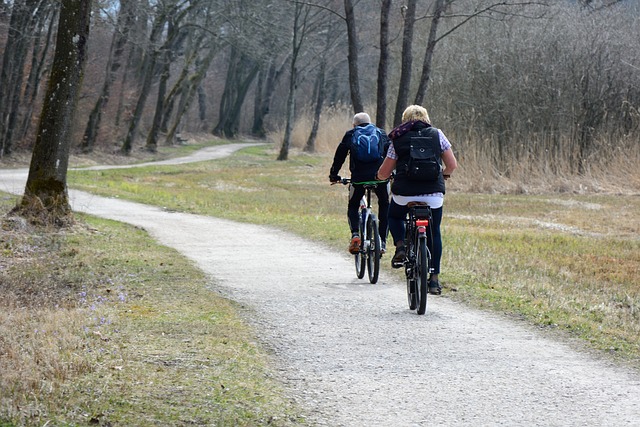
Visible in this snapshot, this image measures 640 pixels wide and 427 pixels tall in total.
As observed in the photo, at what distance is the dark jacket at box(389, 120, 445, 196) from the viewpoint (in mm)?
8734

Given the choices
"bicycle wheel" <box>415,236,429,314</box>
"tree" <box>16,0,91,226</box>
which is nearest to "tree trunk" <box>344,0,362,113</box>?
"tree" <box>16,0,91,226</box>

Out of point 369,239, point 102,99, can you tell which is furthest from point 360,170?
point 102,99

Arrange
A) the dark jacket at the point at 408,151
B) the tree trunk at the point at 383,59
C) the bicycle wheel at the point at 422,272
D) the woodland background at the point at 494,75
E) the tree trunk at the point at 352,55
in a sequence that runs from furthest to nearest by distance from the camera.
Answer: the woodland background at the point at 494,75 → the tree trunk at the point at 352,55 → the tree trunk at the point at 383,59 → the dark jacket at the point at 408,151 → the bicycle wheel at the point at 422,272

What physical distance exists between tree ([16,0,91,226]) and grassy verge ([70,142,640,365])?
13.1ft

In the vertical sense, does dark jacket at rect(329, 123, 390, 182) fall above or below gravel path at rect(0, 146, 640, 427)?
above

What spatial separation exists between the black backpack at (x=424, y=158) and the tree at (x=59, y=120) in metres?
7.22

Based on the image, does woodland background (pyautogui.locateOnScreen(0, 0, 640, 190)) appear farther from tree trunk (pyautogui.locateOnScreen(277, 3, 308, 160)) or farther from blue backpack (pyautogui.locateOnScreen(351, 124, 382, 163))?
blue backpack (pyautogui.locateOnScreen(351, 124, 382, 163))

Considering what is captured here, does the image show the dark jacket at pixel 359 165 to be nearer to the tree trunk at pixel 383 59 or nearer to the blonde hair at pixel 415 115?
the blonde hair at pixel 415 115

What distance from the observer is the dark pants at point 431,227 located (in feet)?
29.1

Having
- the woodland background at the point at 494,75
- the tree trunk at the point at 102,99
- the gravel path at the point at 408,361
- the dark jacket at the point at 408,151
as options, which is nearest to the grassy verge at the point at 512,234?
Result: the gravel path at the point at 408,361

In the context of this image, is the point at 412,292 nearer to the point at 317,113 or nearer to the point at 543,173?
the point at 543,173

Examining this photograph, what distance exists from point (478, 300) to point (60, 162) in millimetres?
7337

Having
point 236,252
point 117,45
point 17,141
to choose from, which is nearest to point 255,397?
point 236,252

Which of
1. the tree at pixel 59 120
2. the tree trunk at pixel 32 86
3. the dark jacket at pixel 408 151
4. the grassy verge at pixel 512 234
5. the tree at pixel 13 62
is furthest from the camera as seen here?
the tree trunk at pixel 32 86
